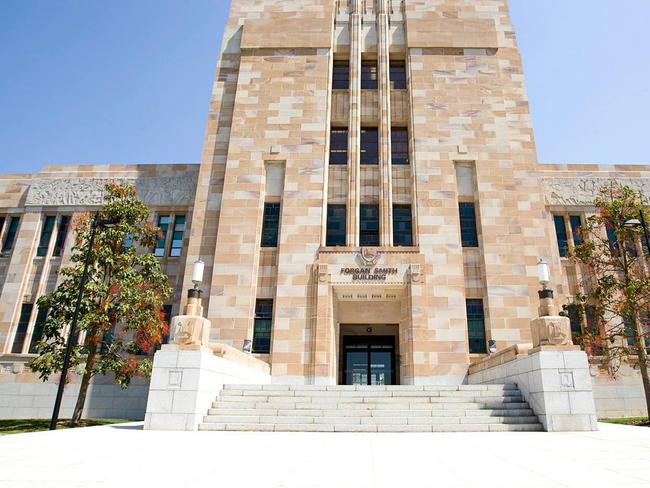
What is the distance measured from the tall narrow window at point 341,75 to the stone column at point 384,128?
6.66 feet

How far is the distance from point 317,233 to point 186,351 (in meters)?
11.2

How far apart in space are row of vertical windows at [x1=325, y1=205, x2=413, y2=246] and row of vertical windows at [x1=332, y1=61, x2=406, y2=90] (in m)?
8.17

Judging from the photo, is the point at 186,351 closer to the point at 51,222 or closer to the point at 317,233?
the point at 317,233

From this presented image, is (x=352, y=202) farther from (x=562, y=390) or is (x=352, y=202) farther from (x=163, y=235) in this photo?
(x=562, y=390)

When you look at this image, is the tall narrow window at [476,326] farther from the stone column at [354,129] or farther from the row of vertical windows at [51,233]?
the row of vertical windows at [51,233]

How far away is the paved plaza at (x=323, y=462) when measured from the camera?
504 centimetres

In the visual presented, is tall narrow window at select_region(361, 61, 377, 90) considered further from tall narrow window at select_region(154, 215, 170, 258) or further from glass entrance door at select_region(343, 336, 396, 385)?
glass entrance door at select_region(343, 336, 396, 385)

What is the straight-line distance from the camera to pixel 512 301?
69.3ft

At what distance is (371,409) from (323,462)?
6.90 m

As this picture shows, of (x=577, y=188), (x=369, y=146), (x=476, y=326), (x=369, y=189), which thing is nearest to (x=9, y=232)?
(x=369, y=189)

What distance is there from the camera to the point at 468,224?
76.3ft

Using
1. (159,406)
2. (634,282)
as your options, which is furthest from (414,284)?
(159,406)

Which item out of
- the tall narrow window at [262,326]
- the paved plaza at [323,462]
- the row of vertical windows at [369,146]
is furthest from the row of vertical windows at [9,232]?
the paved plaza at [323,462]

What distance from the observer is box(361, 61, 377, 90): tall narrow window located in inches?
1061
